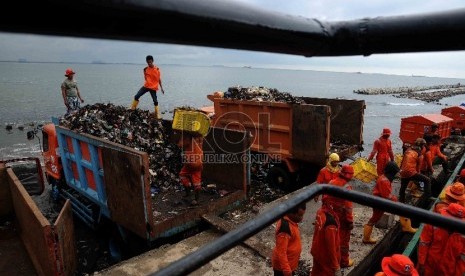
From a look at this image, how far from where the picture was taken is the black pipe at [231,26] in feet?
1.87

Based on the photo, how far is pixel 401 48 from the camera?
948mm

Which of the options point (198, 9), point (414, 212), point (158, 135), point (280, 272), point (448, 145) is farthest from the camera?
point (448, 145)

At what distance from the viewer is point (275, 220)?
1.29 m

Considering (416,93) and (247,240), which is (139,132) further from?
(416,93)

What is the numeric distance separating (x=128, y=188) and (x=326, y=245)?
8.53 feet

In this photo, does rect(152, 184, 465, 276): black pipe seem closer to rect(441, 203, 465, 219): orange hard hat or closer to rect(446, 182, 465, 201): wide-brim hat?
rect(441, 203, 465, 219): orange hard hat

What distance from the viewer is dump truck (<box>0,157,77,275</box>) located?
12.3 feet

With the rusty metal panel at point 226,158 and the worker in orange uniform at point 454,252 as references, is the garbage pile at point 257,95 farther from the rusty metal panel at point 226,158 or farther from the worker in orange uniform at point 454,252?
the worker in orange uniform at point 454,252

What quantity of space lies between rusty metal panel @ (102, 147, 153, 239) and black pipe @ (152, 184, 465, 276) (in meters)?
3.14

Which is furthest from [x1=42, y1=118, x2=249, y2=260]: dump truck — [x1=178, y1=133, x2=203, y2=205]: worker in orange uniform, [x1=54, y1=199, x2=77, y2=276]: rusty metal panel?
[x1=54, y1=199, x2=77, y2=276]: rusty metal panel

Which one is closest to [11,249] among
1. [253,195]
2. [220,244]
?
[253,195]

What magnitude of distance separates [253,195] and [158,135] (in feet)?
8.63

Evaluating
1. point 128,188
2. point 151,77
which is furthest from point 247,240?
point 151,77

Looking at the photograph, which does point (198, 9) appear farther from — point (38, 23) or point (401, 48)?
point (401, 48)
